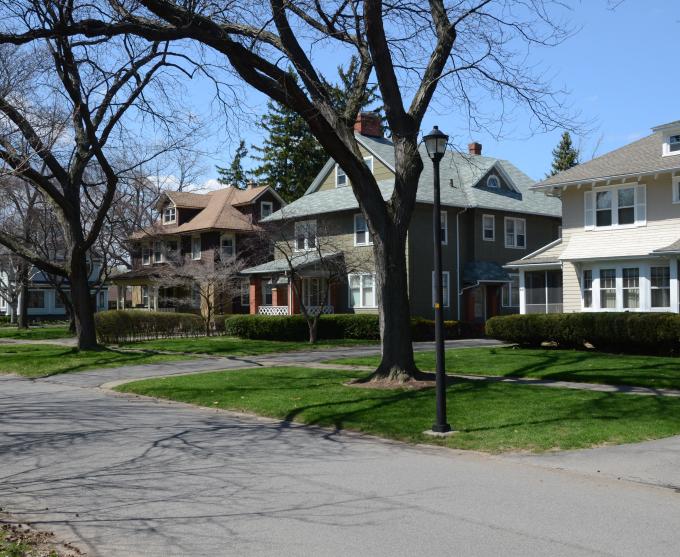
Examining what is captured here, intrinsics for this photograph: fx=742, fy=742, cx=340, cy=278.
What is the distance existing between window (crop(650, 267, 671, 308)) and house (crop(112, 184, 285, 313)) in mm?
23978

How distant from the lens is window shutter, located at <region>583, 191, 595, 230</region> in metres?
28.0

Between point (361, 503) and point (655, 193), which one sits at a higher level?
point (655, 193)

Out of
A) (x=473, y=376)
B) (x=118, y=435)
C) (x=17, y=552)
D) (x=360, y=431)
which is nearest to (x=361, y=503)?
(x=17, y=552)

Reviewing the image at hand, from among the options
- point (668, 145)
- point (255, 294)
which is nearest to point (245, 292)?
point (255, 294)

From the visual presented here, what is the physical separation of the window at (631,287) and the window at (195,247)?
97.8 ft

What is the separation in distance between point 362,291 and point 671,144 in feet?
54.5

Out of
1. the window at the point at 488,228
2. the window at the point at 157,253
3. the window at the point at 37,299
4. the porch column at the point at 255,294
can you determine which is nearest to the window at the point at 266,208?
the window at the point at 157,253

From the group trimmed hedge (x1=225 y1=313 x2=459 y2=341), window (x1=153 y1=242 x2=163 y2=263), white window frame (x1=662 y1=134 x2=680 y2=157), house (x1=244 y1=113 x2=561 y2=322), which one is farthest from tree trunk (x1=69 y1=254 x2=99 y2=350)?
window (x1=153 y1=242 x2=163 y2=263)

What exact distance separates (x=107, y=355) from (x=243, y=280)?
2256 cm

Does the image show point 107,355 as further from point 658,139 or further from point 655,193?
point 658,139

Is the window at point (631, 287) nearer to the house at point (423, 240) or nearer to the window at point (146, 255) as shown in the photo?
the house at point (423, 240)

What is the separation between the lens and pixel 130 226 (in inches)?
1747

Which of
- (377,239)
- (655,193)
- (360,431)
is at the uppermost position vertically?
(655,193)

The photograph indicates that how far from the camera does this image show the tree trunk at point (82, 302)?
2586cm
